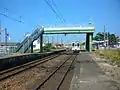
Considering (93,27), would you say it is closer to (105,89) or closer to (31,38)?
(31,38)

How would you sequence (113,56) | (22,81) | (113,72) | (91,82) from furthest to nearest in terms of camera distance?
(113,56) → (113,72) → (22,81) → (91,82)

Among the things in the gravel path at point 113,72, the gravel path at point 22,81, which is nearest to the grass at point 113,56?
the gravel path at point 113,72

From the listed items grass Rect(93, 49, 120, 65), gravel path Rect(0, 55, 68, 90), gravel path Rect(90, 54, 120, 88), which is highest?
grass Rect(93, 49, 120, 65)

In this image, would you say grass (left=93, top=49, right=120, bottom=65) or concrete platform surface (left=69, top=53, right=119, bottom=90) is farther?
grass (left=93, top=49, right=120, bottom=65)

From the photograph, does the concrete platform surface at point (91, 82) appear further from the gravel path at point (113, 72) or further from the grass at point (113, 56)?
the grass at point (113, 56)

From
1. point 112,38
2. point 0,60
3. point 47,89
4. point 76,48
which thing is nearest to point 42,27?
point 76,48

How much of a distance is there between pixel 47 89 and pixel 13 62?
1653 centimetres

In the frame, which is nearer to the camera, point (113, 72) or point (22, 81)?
point (22, 81)

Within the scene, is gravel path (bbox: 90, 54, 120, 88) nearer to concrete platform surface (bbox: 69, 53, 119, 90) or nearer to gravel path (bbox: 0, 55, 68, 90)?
concrete platform surface (bbox: 69, 53, 119, 90)

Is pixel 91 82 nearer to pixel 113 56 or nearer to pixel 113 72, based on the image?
pixel 113 72

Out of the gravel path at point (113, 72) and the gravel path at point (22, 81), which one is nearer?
the gravel path at point (22, 81)

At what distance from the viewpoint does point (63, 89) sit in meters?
12.3

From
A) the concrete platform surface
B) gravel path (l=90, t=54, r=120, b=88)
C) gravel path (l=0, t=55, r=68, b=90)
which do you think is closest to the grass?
gravel path (l=90, t=54, r=120, b=88)

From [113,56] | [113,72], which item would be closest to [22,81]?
[113,72]
